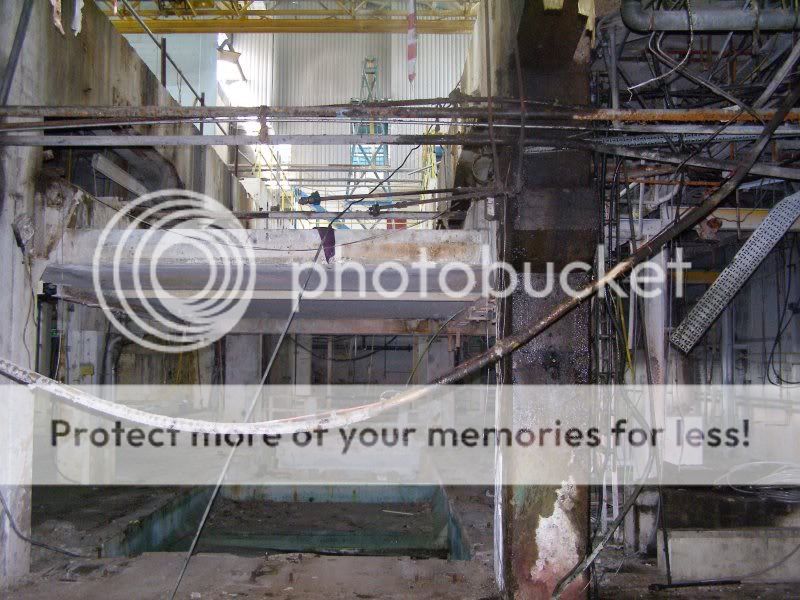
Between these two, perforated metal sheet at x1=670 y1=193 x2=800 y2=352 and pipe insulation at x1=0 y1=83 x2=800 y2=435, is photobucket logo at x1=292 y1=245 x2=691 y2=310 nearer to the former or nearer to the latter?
perforated metal sheet at x1=670 y1=193 x2=800 y2=352

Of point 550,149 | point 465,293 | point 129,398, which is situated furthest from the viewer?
point 129,398

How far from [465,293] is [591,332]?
3023 millimetres

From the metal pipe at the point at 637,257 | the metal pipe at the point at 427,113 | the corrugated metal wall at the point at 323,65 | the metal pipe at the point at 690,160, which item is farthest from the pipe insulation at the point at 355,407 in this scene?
the corrugated metal wall at the point at 323,65

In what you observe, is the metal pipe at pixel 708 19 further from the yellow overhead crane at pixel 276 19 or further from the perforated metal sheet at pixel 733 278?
the yellow overhead crane at pixel 276 19

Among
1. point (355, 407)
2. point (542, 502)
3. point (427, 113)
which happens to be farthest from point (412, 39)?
point (355, 407)

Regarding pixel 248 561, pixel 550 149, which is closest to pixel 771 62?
pixel 550 149

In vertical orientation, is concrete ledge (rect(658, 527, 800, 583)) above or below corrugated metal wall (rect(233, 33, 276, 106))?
below

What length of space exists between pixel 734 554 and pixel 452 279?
3946 mm

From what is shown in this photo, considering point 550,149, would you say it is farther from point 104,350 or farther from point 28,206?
point 104,350

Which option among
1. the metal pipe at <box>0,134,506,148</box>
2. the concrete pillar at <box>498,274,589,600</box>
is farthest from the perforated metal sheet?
the metal pipe at <box>0,134,506,148</box>

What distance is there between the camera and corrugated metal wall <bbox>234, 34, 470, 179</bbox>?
21828mm

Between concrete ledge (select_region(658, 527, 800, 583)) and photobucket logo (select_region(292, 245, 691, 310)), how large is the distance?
98.0 inches

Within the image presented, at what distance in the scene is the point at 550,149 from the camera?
16.0 ft

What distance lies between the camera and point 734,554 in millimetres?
6449
